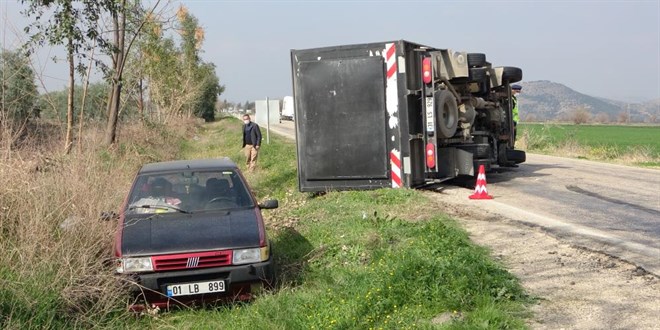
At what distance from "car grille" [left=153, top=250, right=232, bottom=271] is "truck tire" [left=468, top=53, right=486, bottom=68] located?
26.5 feet

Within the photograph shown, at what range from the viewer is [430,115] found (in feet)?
35.7

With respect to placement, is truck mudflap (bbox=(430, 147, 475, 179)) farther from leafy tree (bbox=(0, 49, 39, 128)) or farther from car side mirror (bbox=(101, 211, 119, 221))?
leafy tree (bbox=(0, 49, 39, 128))

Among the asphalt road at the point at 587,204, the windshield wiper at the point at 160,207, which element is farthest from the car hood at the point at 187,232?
the asphalt road at the point at 587,204

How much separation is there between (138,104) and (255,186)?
75.6ft

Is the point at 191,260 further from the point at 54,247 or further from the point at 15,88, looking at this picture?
the point at 15,88

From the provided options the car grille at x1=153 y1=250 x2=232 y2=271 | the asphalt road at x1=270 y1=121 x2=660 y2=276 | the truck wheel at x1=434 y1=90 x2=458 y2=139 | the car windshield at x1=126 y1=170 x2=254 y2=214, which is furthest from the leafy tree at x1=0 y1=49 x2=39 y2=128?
the asphalt road at x1=270 y1=121 x2=660 y2=276

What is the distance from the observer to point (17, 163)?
21.9 feet

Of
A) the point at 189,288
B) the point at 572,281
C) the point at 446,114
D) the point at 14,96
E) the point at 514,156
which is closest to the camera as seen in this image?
the point at 572,281

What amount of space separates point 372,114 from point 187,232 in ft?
17.1

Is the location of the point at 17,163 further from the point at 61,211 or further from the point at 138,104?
the point at 138,104

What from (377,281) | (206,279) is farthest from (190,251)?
(377,281)

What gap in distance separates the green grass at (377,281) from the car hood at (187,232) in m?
0.58

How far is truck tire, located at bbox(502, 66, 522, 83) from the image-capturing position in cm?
1436

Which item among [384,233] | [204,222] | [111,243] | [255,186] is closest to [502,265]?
[384,233]
